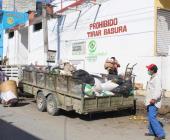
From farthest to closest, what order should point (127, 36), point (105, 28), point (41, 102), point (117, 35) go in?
1. point (105, 28)
2. point (117, 35)
3. point (127, 36)
4. point (41, 102)

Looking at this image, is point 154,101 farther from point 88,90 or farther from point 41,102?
point 41,102

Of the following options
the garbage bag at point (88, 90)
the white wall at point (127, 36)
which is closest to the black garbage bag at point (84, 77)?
the garbage bag at point (88, 90)

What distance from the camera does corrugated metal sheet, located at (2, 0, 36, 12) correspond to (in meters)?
37.2

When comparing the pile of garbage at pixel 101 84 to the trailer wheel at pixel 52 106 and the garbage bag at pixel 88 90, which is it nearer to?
the garbage bag at pixel 88 90

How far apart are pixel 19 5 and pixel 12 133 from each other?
3000cm

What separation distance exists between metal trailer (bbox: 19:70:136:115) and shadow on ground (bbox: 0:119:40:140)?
1.88 metres

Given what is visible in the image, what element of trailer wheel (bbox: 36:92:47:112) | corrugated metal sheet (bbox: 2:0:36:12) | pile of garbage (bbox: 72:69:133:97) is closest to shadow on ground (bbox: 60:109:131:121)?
trailer wheel (bbox: 36:92:47:112)

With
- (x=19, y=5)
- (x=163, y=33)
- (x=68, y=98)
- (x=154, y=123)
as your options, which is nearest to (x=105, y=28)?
(x=163, y=33)

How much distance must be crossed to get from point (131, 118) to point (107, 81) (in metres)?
1.47

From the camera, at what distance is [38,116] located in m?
12.3

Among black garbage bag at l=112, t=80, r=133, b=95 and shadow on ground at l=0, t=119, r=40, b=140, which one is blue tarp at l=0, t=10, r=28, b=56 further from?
shadow on ground at l=0, t=119, r=40, b=140

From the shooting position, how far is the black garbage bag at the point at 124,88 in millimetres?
11988

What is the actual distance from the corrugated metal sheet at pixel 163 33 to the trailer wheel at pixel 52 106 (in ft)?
21.2

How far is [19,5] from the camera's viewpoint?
125 feet
